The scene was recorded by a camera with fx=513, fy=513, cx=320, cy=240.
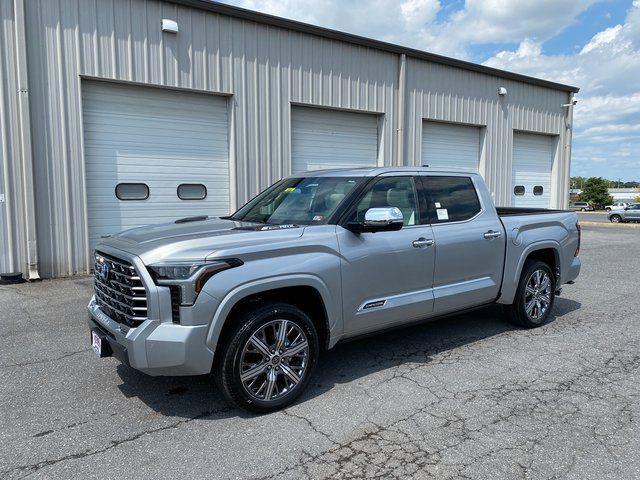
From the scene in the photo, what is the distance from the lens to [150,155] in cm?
998

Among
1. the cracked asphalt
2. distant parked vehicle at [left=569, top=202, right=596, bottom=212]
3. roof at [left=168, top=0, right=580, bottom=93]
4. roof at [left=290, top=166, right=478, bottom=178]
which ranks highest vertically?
roof at [left=168, top=0, right=580, bottom=93]

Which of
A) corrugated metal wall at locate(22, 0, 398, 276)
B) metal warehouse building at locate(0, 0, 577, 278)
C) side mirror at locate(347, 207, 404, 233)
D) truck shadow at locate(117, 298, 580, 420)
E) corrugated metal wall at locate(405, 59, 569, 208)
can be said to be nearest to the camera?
truck shadow at locate(117, 298, 580, 420)

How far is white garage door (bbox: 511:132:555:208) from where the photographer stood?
1712 centimetres

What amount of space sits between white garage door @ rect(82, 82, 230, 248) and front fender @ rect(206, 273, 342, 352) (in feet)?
22.3

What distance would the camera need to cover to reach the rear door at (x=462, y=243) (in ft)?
16.3

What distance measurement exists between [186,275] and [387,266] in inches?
70.5

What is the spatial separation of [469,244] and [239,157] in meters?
6.73

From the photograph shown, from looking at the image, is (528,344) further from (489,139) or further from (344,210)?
(489,139)

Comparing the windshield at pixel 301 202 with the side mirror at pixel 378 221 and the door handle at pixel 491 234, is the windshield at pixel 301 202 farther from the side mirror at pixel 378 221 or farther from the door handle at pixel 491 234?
the door handle at pixel 491 234

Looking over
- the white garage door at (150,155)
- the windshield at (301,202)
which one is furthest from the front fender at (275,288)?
the white garage door at (150,155)

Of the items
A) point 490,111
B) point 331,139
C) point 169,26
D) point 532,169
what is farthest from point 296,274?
point 532,169

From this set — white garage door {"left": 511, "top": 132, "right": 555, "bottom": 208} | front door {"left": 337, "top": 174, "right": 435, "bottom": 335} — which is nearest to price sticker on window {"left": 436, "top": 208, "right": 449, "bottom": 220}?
front door {"left": 337, "top": 174, "right": 435, "bottom": 335}

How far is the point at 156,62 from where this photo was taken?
9656 mm

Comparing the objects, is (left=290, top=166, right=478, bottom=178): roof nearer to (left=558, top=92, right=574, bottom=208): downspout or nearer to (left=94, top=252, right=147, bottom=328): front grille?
(left=94, top=252, right=147, bottom=328): front grille
